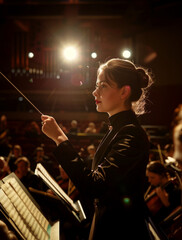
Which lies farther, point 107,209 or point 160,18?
point 160,18

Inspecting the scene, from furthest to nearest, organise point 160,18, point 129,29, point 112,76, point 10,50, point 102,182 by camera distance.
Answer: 1. point 10,50
2. point 129,29
3. point 160,18
4. point 112,76
5. point 102,182

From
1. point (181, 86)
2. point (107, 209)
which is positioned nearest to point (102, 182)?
point (107, 209)

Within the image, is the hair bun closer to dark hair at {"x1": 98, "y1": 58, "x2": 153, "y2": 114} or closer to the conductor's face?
dark hair at {"x1": 98, "y1": 58, "x2": 153, "y2": 114}

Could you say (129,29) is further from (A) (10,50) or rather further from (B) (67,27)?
(A) (10,50)

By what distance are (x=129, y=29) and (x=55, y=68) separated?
11.1ft

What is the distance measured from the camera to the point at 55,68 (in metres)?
12.1

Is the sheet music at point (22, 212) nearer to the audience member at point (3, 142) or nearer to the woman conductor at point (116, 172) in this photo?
the woman conductor at point (116, 172)

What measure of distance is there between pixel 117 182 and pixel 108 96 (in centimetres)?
38

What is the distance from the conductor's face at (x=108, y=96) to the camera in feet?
4.13

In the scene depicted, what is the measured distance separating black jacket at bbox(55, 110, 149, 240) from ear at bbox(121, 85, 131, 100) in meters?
0.15

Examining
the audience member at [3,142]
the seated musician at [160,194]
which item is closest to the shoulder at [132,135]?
the seated musician at [160,194]

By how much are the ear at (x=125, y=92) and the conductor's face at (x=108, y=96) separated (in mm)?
15

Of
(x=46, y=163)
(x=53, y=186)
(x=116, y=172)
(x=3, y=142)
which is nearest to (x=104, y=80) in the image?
(x=116, y=172)

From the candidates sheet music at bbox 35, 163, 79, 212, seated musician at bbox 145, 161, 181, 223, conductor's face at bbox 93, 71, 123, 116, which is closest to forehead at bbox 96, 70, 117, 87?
conductor's face at bbox 93, 71, 123, 116
